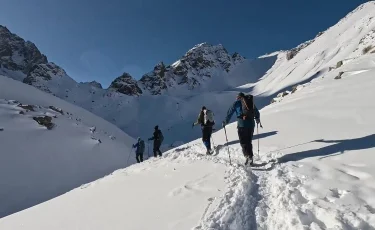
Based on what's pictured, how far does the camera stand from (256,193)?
560 cm

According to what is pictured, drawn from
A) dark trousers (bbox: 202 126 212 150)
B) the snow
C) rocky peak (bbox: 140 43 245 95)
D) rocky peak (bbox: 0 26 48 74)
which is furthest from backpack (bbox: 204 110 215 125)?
rocky peak (bbox: 0 26 48 74)

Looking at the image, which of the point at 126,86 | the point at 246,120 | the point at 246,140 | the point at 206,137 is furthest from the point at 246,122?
the point at 126,86

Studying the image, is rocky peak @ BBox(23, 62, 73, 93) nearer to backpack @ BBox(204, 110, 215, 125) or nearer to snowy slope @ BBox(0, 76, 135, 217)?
snowy slope @ BBox(0, 76, 135, 217)

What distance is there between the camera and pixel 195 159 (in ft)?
32.0

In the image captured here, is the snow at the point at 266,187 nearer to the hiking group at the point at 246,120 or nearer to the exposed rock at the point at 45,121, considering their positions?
the hiking group at the point at 246,120

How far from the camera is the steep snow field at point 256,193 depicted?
14.1ft

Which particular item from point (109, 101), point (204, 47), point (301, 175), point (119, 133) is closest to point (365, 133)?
point (301, 175)

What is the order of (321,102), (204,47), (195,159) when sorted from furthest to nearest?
1. (204,47)
2. (321,102)
3. (195,159)

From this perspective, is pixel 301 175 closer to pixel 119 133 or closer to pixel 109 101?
pixel 119 133

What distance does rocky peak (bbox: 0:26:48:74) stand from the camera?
114 metres

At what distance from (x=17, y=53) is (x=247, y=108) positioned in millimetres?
136697

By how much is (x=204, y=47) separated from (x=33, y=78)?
221 ft

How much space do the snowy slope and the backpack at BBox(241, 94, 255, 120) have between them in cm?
1433

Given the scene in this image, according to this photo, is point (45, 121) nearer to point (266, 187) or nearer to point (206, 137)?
point (206, 137)
